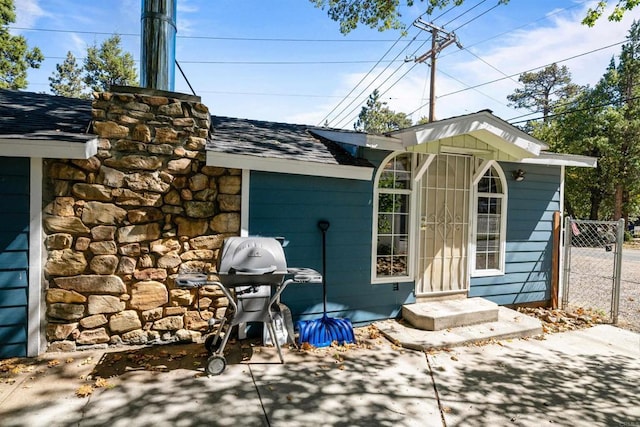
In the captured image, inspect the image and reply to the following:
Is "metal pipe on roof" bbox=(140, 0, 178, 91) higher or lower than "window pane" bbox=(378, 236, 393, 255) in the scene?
higher

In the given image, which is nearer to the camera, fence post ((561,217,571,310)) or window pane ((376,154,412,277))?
window pane ((376,154,412,277))

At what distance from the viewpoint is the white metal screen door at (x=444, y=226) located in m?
5.02

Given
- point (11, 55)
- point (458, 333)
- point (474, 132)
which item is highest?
point (11, 55)

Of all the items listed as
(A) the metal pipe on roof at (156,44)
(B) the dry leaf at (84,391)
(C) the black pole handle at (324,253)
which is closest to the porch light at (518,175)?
(C) the black pole handle at (324,253)

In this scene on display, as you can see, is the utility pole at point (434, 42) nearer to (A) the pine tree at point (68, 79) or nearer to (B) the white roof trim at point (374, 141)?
(B) the white roof trim at point (374, 141)

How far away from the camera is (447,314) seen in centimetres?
444

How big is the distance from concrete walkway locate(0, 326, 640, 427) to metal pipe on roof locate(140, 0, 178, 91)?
9.73ft

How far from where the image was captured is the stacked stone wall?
3316 millimetres

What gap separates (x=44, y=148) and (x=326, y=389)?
3.26 meters

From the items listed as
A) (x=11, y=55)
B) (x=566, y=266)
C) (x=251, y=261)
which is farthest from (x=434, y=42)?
(x=11, y=55)

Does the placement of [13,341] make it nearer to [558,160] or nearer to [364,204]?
A: [364,204]

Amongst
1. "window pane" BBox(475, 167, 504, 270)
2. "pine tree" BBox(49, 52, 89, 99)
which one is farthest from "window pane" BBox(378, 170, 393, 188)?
"pine tree" BBox(49, 52, 89, 99)

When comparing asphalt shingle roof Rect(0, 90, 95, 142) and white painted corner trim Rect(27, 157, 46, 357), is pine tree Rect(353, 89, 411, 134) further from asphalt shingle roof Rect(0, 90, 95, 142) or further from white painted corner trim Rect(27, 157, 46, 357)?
white painted corner trim Rect(27, 157, 46, 357)

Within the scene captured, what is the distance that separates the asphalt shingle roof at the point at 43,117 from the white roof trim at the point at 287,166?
123 cm
